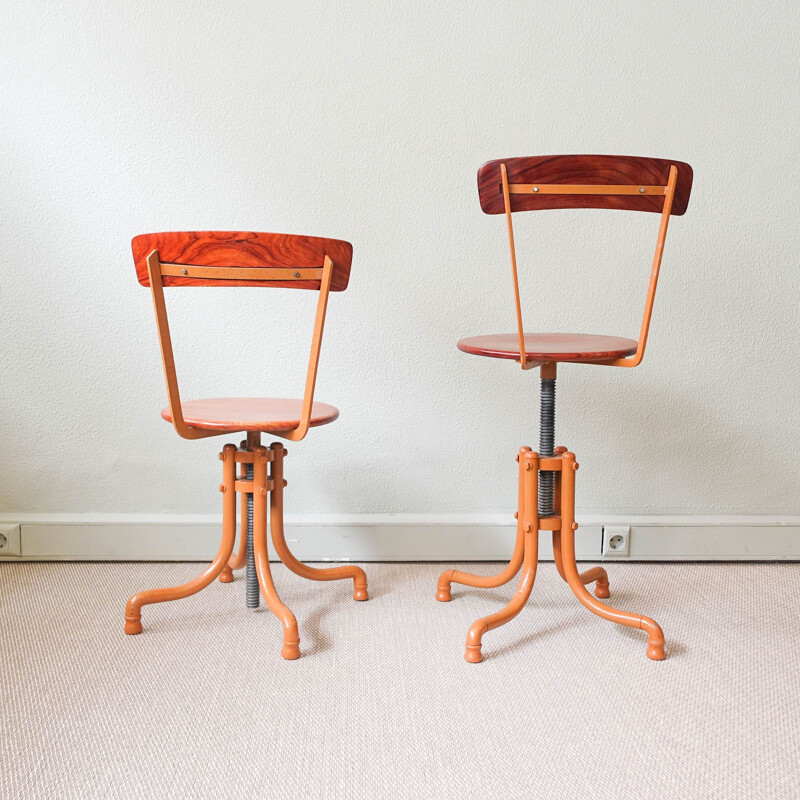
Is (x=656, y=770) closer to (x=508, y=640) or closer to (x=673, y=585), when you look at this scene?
(x=508, y=640)

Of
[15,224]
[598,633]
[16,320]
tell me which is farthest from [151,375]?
[598,633]

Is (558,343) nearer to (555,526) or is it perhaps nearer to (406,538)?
(555,526)

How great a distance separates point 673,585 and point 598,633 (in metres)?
0.46

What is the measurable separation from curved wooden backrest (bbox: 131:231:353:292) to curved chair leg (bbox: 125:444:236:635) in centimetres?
46

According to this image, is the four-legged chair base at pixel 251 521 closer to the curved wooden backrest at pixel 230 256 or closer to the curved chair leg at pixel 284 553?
the curved chair leg at pixel 284 553

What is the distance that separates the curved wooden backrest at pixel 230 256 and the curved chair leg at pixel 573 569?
767mm

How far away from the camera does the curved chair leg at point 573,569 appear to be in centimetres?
193

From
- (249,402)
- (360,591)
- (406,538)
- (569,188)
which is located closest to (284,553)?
(360,591)

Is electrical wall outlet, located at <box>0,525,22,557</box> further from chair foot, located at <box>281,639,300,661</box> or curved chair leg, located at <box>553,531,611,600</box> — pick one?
curved chair leg, located at <box>553,531,611,600</box>

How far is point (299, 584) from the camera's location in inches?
93.1

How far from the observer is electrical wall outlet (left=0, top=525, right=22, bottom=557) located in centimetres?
251

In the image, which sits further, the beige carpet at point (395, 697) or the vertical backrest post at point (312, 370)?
the vertical backrest post at point (312, 370)

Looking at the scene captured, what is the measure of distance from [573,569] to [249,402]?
90 cm

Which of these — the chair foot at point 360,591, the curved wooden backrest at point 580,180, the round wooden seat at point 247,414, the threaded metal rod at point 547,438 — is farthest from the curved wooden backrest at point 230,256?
the chair foot at point 360,591
